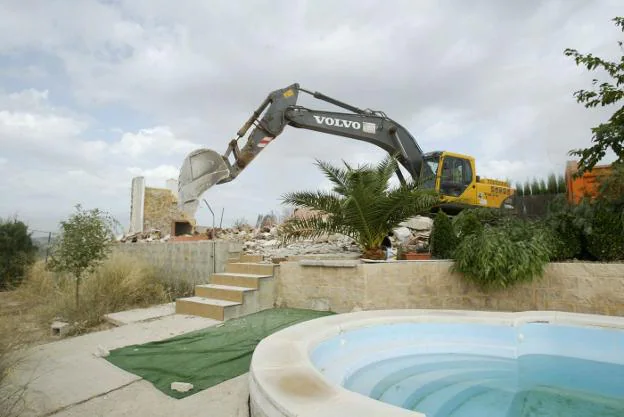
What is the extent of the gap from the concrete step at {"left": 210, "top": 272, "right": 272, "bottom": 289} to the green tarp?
2.97 ft

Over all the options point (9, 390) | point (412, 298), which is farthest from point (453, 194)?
point (9, 390)

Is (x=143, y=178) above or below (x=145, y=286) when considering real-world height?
above

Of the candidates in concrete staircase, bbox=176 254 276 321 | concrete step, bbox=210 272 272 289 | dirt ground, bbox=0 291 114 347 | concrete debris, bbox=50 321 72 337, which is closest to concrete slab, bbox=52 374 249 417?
dirt ground, bbox=0 291 114 347

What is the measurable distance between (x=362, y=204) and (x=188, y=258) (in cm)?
402

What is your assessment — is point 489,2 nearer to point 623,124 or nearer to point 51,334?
point 623,124

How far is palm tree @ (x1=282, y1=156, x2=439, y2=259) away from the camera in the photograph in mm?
6180

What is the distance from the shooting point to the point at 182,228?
11.5 meters

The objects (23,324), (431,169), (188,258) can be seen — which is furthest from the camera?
(431,169)

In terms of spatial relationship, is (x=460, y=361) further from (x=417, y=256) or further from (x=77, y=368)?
(x=77, y=368)

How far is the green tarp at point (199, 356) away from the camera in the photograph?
324cm

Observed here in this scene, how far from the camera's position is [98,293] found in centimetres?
607

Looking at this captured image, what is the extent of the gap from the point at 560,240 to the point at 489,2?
3673mm

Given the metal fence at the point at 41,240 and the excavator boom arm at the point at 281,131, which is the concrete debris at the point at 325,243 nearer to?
the excavator boom arm at the point at 281,131

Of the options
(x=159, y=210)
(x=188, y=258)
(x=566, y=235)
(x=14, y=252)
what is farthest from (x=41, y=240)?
(x=566, y=235)
